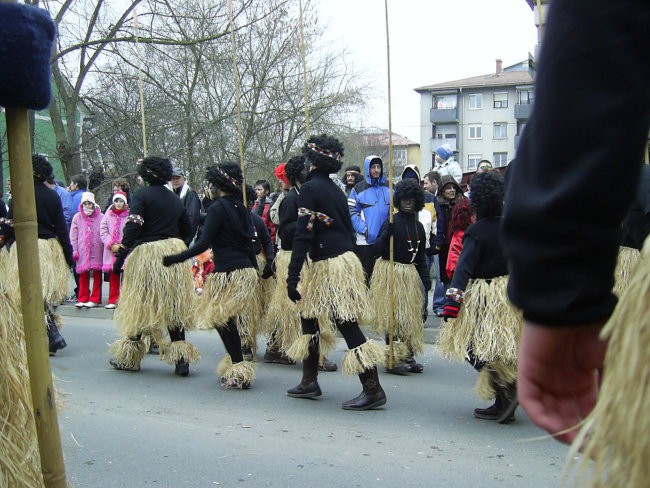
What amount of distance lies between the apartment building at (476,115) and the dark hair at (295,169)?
62.6 m

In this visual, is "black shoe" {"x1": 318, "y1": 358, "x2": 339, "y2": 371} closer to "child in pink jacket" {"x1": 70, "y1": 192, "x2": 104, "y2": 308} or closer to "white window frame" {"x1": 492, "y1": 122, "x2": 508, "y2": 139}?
"child in pink jacket" {"x1": 70, "y1": 192, "x2": 104, "y2": 308}

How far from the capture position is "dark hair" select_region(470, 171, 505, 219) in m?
5.34

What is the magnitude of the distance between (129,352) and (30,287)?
4731 millimetres

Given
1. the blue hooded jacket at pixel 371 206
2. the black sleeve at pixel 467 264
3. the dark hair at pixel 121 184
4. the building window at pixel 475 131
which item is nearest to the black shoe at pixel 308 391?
the black sleeve at pixel 467 264

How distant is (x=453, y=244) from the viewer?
25.3 feet

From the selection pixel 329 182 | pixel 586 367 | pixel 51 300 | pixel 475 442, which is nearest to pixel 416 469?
pixel 475 442

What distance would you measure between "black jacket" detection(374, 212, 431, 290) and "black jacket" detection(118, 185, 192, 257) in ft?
6.16

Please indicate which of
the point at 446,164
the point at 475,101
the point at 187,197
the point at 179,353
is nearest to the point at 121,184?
the point at 187,197

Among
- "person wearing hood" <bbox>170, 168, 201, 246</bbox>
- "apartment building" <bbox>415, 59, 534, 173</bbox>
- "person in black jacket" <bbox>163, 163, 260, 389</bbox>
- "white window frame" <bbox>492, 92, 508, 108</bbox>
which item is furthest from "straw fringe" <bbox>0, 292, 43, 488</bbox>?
"white window frame" <bbox>492, 92, 508, 108</bbox>

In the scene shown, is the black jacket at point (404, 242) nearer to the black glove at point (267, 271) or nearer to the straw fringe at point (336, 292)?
the black glove at point (267, 271)

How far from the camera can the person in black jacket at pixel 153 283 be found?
6.93 meters

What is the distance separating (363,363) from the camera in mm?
5609

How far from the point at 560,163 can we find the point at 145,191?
20.4 ft

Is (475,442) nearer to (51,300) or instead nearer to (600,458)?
(600,458)
